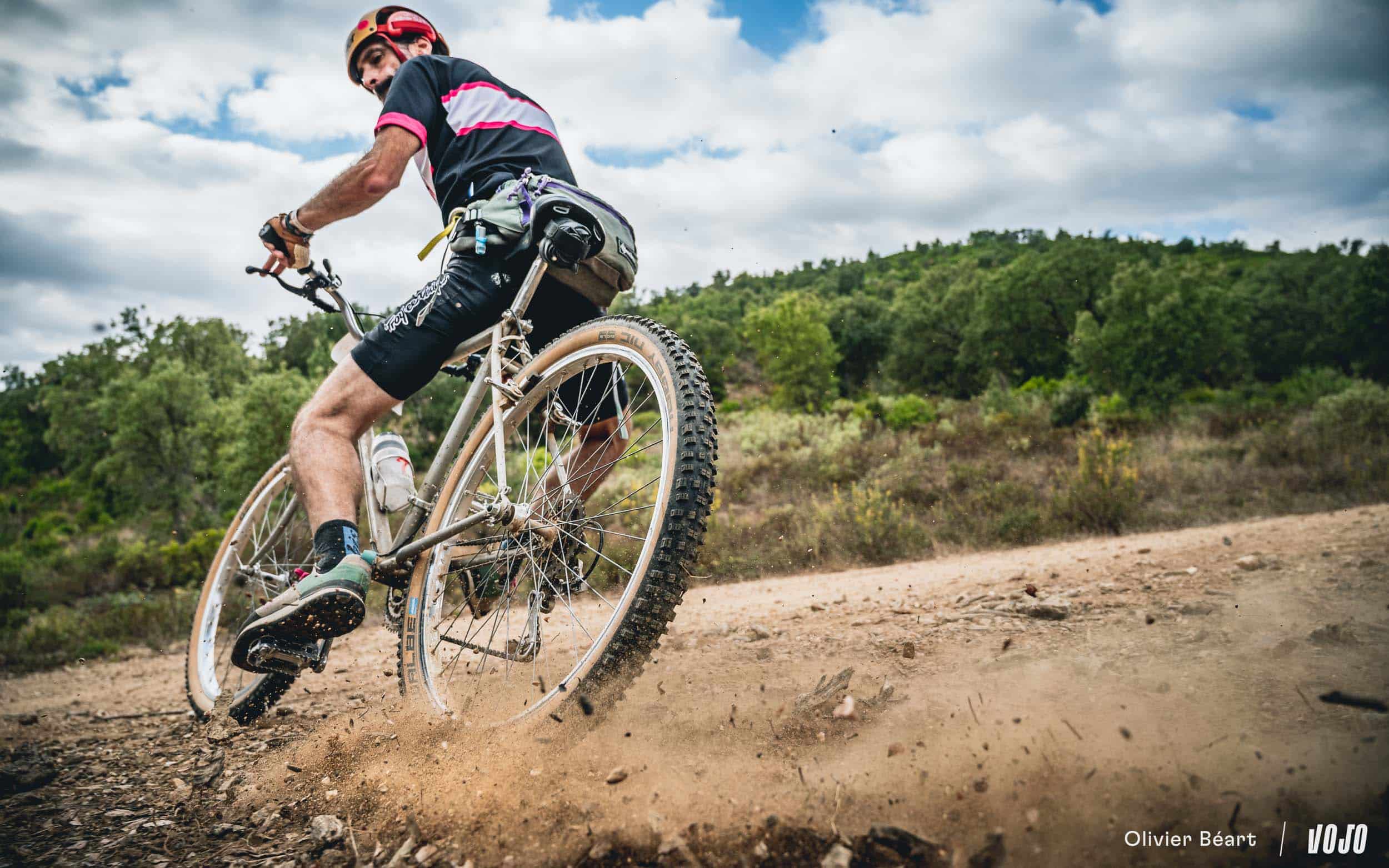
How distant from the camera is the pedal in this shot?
7.65 feet

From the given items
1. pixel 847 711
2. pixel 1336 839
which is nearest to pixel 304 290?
pixel 847 711

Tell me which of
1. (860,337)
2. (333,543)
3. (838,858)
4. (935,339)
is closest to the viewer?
(838,858)

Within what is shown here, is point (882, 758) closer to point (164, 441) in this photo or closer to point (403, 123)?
point (403, 123)

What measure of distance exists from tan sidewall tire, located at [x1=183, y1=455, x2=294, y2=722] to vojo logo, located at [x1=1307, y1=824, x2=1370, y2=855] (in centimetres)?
304

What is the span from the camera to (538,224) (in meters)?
2.33

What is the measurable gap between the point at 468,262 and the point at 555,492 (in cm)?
87

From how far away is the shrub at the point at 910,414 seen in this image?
65.5 ft

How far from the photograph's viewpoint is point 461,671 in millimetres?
2768

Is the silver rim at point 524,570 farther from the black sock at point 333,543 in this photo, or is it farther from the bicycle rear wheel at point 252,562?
the bicycle rear wheel at point 252,562

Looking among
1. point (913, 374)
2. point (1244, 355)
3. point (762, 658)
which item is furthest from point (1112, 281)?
point (762, 658)

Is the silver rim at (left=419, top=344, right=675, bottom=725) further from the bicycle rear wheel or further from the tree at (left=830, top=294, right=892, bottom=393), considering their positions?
the tree at (left=830, top=294, right=892, bottom=393)

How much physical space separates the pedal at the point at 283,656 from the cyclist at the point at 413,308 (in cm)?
4

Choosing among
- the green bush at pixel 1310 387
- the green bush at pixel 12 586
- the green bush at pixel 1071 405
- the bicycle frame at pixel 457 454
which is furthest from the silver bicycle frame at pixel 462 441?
the green bush at pixel 1310 387

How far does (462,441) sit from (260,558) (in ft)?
5.86
